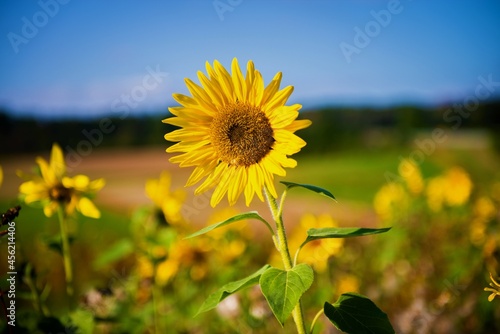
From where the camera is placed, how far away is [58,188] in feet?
6.58

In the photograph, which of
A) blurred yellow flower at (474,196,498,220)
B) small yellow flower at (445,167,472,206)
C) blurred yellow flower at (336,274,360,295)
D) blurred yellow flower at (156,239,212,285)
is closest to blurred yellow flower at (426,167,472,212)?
small yellow flower at (445,167,472,206)

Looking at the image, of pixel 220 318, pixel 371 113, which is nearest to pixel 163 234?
pixel 220 318

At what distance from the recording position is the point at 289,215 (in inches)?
400

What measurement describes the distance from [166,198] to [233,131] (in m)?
1.41

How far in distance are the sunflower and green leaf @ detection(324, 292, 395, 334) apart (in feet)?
1.31

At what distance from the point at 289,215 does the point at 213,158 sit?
28.6ft

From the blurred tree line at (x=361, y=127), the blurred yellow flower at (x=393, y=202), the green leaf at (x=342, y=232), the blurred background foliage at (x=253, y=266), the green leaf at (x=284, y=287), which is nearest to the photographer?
the green leaf at (x=284, y=287)

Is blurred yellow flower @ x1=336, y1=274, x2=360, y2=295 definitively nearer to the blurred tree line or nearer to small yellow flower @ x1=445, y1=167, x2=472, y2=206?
small yellow flower @ x1=445, y1=167, x2=472, y2=206

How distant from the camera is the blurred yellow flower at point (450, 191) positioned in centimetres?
453

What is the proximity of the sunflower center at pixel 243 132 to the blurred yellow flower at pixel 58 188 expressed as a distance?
73 centimetres

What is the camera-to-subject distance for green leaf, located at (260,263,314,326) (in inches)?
46.6

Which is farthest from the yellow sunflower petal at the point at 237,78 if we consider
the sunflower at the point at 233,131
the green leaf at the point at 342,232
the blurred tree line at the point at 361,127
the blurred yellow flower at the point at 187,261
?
the blurred tree line at the point at 361,127

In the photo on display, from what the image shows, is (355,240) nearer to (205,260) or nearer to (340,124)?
(205,260)

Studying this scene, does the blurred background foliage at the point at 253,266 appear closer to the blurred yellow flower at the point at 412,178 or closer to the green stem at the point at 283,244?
the blurred yellow flower at the point at 412,178
